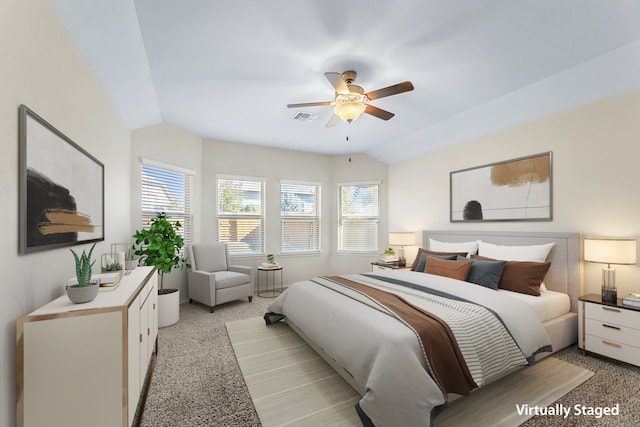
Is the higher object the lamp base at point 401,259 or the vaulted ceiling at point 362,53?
the vaulted ceiling at point 362,53

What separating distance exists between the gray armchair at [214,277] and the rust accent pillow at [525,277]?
356 centimetres

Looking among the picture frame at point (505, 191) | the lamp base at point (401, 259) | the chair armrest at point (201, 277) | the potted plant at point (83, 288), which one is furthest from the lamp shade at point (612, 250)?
the chair armrest at point (201, 277)

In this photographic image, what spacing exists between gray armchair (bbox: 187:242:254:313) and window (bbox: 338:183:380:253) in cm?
233

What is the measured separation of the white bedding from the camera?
2749 mm

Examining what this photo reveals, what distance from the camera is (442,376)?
1774 mm

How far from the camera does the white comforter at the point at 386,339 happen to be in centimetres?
164

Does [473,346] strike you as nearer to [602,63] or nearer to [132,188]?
[602,63]

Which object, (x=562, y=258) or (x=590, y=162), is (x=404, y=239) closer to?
(x=562, y=258)

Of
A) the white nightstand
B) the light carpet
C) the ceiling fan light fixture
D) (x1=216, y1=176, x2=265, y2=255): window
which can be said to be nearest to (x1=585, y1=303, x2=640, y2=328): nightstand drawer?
the white nightstand

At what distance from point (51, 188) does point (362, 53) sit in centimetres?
253

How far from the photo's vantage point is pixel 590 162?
3.04 metres

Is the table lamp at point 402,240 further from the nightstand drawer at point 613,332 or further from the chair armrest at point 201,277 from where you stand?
the chair armrest at point 201,277

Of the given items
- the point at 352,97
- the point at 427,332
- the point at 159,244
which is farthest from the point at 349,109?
the point at 159,244

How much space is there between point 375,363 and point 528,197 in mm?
3099
